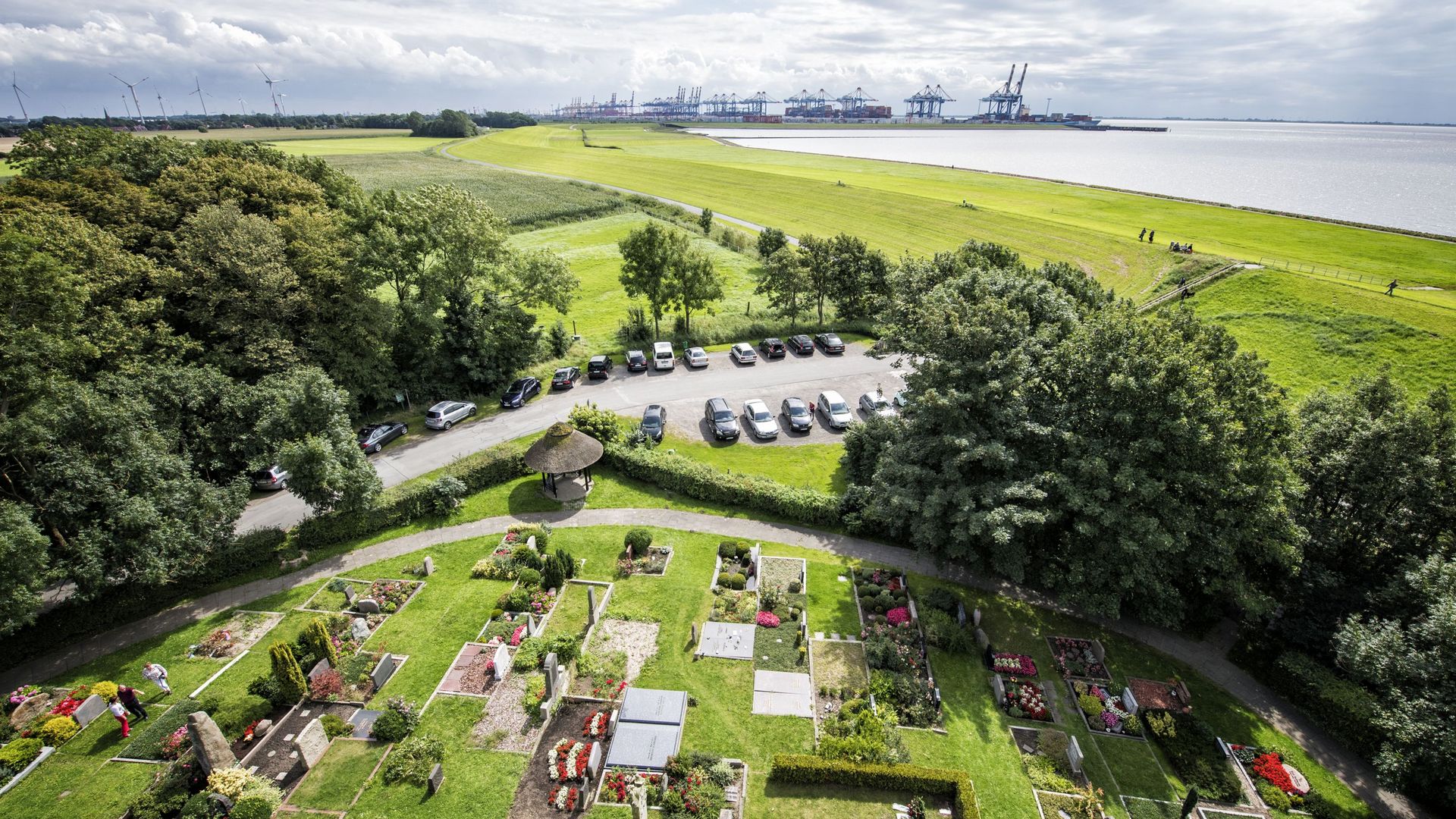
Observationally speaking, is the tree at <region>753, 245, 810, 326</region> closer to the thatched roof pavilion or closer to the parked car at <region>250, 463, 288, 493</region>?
the thatched roof pavilion

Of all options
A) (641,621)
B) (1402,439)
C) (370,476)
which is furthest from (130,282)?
(1402,439)

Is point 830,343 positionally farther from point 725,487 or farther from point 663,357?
point 725,487

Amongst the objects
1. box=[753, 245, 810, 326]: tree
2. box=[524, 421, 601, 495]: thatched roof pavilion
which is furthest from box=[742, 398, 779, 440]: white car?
box=[753, 245, 810, 326]: tree

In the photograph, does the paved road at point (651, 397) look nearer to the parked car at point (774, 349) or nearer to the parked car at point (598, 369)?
the parked car at point (598, 369)

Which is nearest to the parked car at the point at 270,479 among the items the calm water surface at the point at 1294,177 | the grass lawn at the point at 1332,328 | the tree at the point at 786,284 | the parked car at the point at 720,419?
the parked car at the point at 720,419

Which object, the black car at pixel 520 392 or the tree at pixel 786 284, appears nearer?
the black car at pixel 520 392

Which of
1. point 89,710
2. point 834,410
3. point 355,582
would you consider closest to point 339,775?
point 89,710

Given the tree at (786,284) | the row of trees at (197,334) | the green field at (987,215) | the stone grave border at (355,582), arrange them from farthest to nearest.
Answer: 1. the green field at (987,215)
2. the tree at (786,284)
3. the stone grave border at (355,582)
4. the row of trees at (197,334)

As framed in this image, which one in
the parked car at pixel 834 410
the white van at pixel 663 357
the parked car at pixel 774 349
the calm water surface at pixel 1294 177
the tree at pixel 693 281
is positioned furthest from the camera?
the calm water surface at pixel 1294 177
